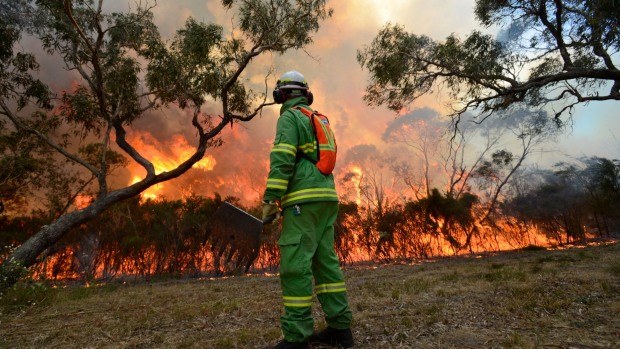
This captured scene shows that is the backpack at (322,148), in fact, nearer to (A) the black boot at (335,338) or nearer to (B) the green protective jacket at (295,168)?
(B) the green protective jacket at (295,168)

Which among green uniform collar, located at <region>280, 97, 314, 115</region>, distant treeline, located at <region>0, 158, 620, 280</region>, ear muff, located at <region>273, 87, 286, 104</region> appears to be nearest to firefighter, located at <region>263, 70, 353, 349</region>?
green uniform collar, located at <region>280, 97, 314, 115</region>

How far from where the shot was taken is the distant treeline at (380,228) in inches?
498

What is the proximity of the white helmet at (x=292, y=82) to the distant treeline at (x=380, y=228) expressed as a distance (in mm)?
8884

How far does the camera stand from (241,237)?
301 cm

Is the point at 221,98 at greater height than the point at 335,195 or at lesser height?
greater

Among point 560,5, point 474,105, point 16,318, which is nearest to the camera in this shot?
point 16,318

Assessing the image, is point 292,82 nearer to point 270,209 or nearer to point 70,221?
point 270,209

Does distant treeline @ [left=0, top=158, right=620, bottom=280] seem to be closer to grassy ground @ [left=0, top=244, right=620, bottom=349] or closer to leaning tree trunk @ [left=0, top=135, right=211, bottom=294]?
leaning tree trunk @ [left=0, top=135, right=211, bottom=294]

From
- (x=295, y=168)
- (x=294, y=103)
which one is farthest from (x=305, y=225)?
(x=294, y=103)

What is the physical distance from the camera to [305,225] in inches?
89.9

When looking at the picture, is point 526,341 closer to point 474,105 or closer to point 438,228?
point 474,105

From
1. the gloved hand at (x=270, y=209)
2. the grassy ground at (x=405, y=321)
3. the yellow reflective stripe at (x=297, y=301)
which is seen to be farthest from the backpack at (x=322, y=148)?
the grassy ground at (x=405, y=321)

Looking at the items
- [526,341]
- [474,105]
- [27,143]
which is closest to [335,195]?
[526,341]

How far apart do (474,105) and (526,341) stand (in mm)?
8535
